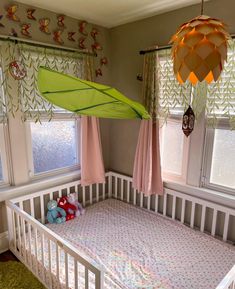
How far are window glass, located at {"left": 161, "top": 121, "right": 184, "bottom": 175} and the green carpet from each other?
1.58 meters

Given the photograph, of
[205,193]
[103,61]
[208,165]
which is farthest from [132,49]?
[205,193]

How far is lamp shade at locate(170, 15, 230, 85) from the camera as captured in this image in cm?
78

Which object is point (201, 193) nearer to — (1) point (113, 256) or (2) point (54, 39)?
(1) point (113, 256)

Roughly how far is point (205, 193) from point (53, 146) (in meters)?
1.63

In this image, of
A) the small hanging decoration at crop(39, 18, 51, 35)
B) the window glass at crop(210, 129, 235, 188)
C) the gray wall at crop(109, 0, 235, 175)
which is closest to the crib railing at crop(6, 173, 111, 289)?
the gray wall at crop(109, 0, 235, 175)

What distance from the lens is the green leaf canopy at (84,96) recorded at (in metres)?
0.57

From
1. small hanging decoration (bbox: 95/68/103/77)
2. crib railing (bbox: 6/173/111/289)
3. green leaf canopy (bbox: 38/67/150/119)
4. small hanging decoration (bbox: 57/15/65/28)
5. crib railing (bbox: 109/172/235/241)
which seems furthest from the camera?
small hanging decoration (bbox: 95/68/103/77)

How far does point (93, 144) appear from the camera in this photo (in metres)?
2.53

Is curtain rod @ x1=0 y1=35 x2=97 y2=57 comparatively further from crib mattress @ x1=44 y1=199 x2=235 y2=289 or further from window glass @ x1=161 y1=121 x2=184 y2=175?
crib mattress @ x1=44 y1=199 x2=235 y2=289

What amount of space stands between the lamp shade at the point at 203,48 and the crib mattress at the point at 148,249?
55.5 inches

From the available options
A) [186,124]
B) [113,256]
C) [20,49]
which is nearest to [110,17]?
[20,49]

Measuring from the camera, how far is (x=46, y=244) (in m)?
1.89

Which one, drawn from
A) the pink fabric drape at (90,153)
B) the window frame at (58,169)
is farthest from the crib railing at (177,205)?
the window frame at (58,169)

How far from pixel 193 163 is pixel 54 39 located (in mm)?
1844
